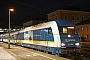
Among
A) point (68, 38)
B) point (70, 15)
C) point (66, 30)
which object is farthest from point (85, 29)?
point (68, 38)

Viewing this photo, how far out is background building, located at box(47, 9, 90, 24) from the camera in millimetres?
82500

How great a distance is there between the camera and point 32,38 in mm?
29250

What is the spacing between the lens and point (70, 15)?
8475 cm

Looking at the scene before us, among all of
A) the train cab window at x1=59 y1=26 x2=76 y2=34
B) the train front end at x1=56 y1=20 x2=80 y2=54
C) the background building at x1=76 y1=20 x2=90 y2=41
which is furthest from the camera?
the background building at x1=76 y1=20 x2=90 y2=41

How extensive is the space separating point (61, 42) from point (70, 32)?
160 cm

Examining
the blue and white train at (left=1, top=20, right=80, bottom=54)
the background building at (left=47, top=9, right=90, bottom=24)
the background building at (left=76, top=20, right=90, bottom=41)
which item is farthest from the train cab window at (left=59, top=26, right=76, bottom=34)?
the background building at (left=47, top=9, right=90, bottom=24)

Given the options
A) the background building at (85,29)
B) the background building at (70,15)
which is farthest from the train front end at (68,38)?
the background building at (70,15)

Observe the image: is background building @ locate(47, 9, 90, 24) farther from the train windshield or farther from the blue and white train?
the train windshield

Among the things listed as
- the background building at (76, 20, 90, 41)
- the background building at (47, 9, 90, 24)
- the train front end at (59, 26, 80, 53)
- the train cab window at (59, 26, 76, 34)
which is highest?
the background building at (47, 9, 90, 24)

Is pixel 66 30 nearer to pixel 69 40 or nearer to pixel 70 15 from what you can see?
pixel 69 40

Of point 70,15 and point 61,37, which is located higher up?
point 70,15

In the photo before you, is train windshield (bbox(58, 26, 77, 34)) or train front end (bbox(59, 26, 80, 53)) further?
train windshield (bbox(58, 26, 77, 34))

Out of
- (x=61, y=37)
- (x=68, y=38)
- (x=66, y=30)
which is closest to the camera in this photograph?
(x=61, y=37)

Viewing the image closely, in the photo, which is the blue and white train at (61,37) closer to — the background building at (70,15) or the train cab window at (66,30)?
the train cab window at (66,30)
